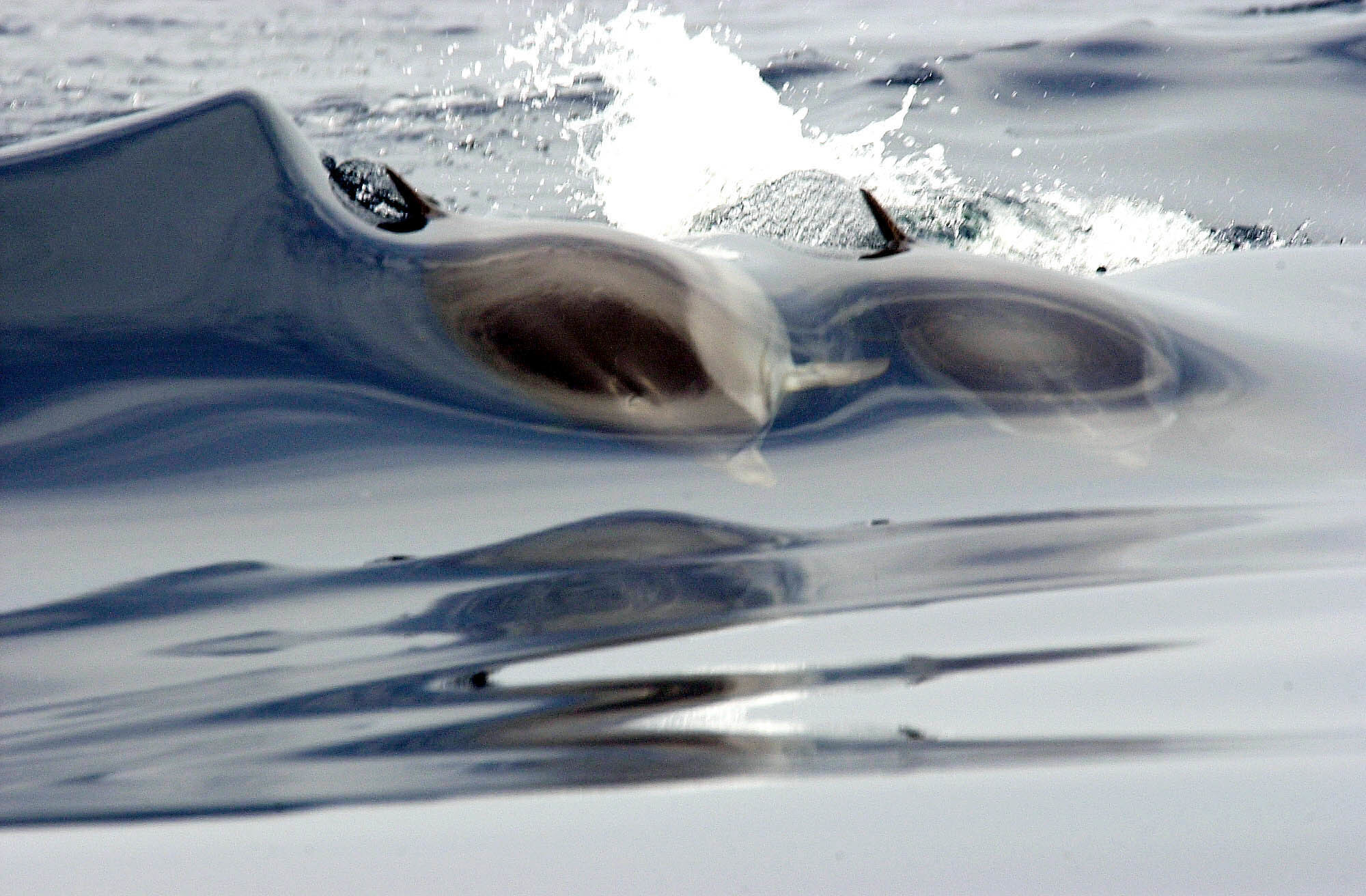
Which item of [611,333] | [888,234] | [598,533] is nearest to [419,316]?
[611,333]

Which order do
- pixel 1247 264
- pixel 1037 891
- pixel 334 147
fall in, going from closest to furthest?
pixel 1037 891, pixel 1247 264, pixel 334 147

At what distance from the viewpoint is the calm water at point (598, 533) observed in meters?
0.95

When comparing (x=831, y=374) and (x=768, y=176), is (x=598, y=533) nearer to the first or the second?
(x=831, y=374)

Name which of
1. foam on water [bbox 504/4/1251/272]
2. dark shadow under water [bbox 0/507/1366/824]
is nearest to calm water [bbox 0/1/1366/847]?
dark shadow under water [bbox 0/507/1366/824]

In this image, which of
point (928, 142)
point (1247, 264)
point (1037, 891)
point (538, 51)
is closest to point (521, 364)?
point (1037, 891)

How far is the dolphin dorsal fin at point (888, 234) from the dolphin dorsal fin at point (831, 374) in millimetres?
232

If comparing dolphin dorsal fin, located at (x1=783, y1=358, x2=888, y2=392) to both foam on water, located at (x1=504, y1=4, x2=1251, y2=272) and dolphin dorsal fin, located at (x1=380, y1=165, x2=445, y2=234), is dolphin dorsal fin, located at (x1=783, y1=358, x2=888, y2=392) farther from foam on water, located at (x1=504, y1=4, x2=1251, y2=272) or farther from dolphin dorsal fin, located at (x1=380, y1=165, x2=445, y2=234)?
foam on water, located at (x1=504, y1=4, x2=1251, y2=272)

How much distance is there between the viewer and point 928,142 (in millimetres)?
4996

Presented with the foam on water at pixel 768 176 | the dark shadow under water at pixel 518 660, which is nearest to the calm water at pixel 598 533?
the dark shadow under water at pixel 518 660

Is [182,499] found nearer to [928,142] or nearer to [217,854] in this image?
[217,854]

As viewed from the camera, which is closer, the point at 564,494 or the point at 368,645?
the point at 368,645

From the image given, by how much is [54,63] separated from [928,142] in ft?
14.3

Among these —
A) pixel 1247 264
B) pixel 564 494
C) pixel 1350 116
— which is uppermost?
pixel 564 494

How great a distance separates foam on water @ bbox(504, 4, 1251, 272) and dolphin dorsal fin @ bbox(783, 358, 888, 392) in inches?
24.5
